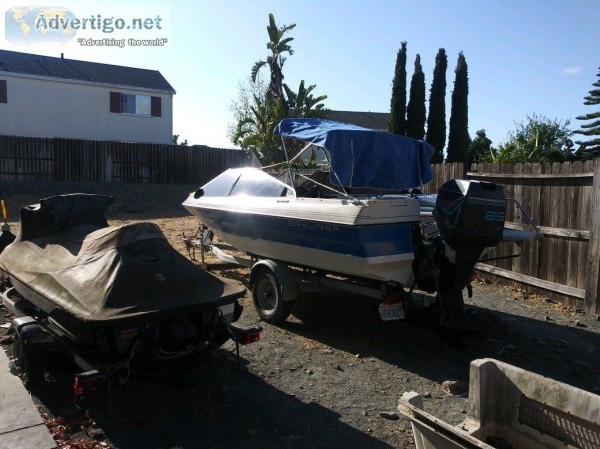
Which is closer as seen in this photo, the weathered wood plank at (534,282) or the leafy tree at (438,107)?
the weathered wood plank at (534,282)

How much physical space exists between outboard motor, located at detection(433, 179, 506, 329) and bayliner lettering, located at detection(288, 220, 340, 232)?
1133mm

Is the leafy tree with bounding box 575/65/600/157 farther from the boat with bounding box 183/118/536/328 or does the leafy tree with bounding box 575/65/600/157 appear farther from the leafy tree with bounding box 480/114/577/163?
the boat with bounding box 183/118/536/328

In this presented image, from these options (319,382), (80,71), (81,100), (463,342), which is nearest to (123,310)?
(319,382)

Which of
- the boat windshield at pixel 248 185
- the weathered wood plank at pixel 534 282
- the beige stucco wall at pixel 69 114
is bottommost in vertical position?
the weathered wood plank at pixel 534 282

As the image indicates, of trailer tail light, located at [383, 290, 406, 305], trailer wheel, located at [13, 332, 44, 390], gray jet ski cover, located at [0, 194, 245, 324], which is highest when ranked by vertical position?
gray jet ski cover, located at [0, 194, 245, 324]

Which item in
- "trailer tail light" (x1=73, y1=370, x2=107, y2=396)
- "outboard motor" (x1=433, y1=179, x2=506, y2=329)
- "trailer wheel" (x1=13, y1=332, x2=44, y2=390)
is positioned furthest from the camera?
"outboard motor" (x1=433, y1=179, x2=506, y2=329)

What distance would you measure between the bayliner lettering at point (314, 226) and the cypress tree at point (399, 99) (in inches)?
1109

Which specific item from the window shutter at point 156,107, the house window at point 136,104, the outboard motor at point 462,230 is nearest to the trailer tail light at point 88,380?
the outboard motor at point 462,230

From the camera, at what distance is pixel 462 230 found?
5527 mm

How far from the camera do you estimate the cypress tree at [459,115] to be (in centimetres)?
3316

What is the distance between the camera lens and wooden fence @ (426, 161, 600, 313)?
295 inches

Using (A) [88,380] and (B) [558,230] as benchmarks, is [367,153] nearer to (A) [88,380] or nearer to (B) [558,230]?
(B) [558,230]

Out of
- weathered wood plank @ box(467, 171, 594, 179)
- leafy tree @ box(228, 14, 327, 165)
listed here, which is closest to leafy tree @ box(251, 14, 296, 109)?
leafy tree @ box(228, 14, 327, 165)

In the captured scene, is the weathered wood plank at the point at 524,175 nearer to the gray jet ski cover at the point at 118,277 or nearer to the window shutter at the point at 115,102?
the gray jet ski cover at the point at 118,277
